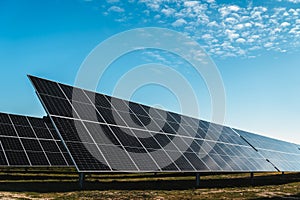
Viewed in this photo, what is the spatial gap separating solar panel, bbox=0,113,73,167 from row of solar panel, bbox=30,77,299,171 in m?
8.21

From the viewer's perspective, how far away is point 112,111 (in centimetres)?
2205

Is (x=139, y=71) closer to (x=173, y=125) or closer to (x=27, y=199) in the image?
(x=173, y=125)

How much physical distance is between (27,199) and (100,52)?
12.6 m

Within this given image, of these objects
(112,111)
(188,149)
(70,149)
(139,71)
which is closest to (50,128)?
(139,71)

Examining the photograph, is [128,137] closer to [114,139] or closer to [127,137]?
[127,137]

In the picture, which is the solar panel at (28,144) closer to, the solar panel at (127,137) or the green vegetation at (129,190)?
the green vegetation at (129,190)

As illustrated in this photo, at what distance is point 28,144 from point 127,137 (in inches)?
495

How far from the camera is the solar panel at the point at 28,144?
80.4 ft

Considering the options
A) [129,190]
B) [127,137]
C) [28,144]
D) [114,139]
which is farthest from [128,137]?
[28,144]

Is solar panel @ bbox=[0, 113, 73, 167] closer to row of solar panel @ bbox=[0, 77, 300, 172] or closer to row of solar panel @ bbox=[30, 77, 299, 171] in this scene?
row of solar panel @ bbox=[0, 77, 300, 172]

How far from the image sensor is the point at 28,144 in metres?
27.2

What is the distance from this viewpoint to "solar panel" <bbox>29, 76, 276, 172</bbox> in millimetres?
15983

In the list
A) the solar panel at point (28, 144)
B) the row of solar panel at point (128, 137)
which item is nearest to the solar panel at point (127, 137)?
the row of solar panel at point (128, 137)

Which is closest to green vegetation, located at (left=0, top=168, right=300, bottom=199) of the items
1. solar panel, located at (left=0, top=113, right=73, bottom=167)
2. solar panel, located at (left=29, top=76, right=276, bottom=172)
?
solar panel, located at (left=29, top=76, right=276, bottom=172)
